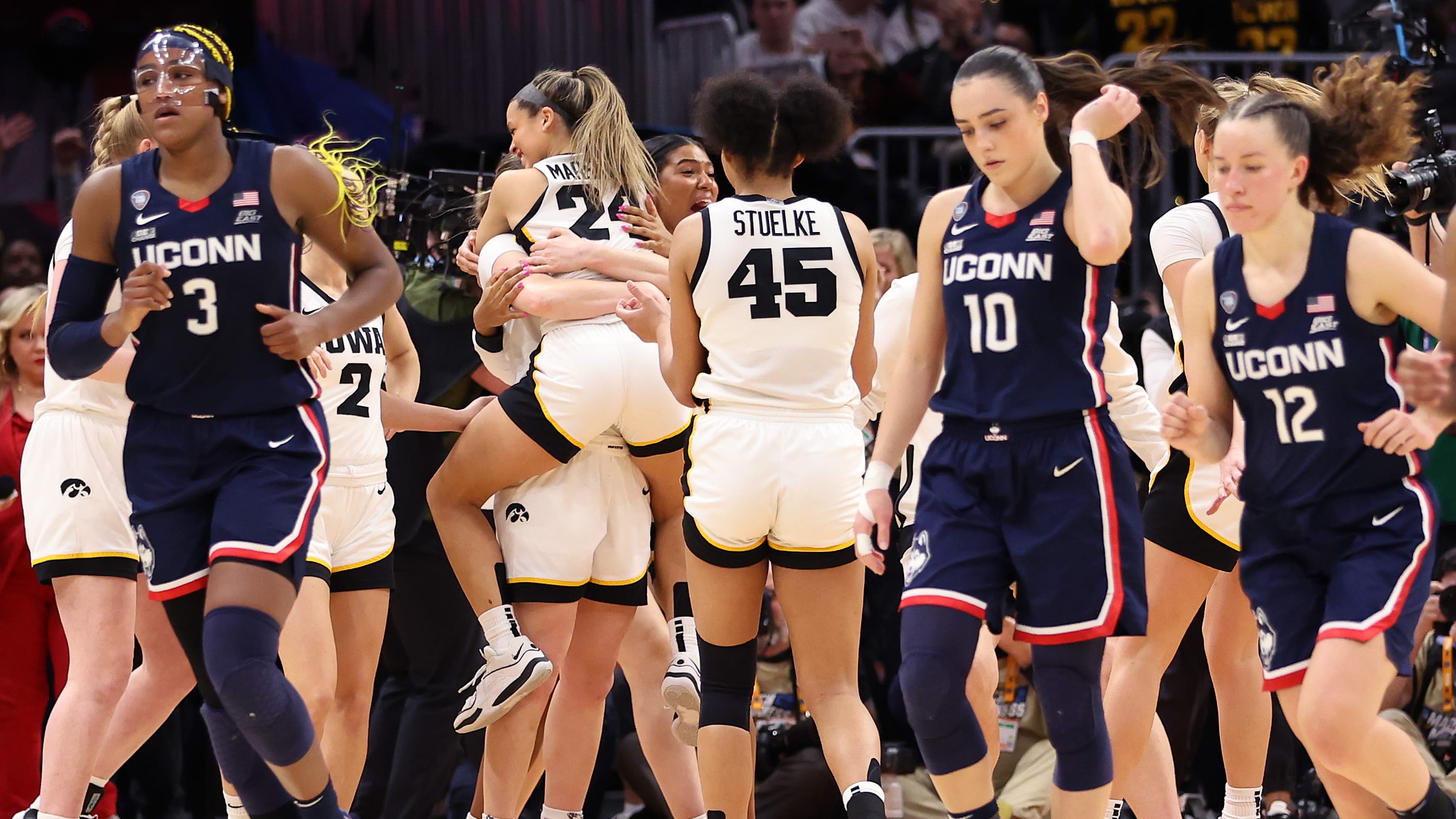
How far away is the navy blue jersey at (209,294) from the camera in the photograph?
385 centimetres

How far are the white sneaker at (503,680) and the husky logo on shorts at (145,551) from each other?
116 centimetres

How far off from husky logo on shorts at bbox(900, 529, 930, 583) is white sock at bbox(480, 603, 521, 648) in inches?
57.6

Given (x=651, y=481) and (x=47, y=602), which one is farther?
(x=47, y=602)

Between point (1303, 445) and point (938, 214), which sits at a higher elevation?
point (938, 214)

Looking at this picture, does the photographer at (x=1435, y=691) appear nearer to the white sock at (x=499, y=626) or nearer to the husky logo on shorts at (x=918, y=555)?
the husky logo on shorts at (x=918, y=555)

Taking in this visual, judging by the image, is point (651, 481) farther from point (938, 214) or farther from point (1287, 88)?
point (1287, 88)

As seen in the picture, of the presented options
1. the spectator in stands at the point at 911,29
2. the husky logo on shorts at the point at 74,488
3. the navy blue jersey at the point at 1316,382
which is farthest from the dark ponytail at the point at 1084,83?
the spectator in stands at the point at 911,29

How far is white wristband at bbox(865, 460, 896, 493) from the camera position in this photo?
12.8 ft

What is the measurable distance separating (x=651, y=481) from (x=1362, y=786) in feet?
7.55

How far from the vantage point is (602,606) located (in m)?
5.08

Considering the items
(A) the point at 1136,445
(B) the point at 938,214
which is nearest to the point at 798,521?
(B) the point at 938,214

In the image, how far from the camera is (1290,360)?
11.9ft

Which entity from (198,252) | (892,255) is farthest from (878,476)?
(892,255)

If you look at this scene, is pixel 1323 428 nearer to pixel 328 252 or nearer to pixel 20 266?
pixel 328 252
